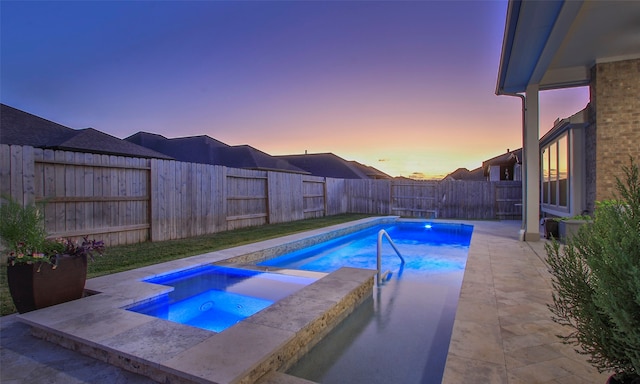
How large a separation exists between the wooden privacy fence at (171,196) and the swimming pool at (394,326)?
10.2 feet

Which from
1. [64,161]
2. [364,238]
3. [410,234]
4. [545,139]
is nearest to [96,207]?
[64,161]

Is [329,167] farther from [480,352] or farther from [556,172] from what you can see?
[480,352]

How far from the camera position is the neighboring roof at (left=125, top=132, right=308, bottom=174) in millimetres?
17109

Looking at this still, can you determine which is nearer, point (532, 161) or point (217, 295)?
point (217, 295)

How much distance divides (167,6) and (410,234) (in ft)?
33.2

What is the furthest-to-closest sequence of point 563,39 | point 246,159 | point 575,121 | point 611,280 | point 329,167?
point 329,167, point 246,159, point 575,121, point 563,39, point 611,280

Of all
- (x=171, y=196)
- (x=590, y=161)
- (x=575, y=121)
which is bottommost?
(x=171, y=196)

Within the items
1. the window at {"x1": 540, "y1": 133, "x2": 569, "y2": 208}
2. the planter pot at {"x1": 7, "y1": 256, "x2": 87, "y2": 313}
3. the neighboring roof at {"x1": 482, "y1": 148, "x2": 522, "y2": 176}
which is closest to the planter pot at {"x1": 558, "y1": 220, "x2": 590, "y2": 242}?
the window at {"x1": 540, "y1": 133, "x2": 569, "y2": 208}

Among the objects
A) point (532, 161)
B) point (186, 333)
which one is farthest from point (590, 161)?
point (186, 333)

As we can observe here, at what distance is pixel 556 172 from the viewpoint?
9492 mm

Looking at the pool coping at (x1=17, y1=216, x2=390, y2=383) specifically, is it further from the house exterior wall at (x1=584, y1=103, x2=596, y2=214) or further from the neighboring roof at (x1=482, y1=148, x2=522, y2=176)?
the neighboring roof at (x1=482, y1=148, x2=522, y2=176)

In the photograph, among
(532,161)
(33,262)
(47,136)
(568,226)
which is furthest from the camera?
(47,136)

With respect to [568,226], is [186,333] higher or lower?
lower

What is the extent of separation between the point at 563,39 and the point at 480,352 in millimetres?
5326
